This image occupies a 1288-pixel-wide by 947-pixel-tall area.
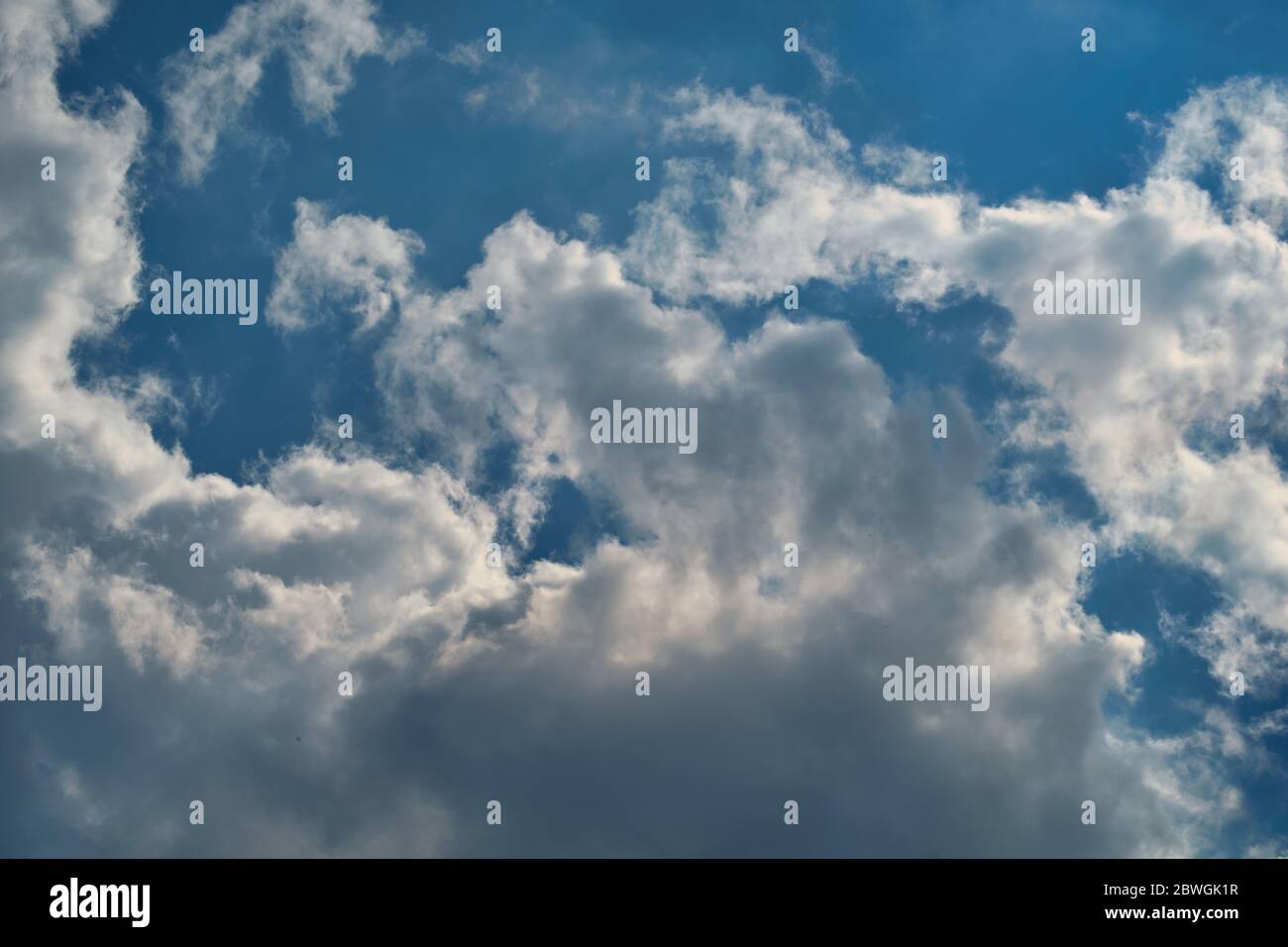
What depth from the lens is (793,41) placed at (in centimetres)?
7419
